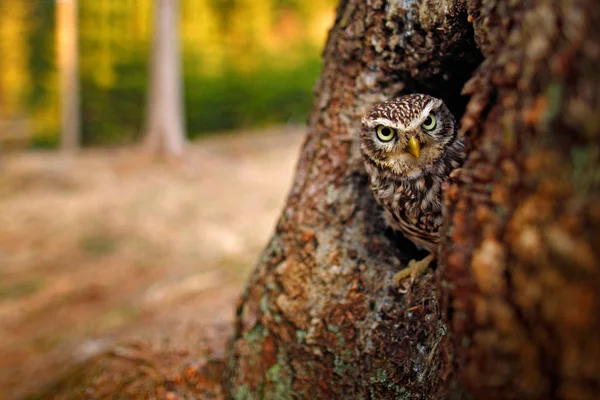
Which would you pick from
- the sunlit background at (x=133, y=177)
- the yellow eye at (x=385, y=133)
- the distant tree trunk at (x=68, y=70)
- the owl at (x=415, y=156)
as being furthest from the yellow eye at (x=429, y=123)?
the distant tree trunk at (x=68, y=70)

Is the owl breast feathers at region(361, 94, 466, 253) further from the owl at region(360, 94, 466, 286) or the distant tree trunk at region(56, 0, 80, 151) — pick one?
the distant tree trunk at region(56, 0, 80, 151)

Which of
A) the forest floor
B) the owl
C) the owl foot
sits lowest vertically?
the forest floor

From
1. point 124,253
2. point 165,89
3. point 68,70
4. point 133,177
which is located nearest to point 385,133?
point 124,253

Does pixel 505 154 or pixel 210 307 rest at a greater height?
pixel 505 154

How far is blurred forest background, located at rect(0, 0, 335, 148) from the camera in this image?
58.3 feet

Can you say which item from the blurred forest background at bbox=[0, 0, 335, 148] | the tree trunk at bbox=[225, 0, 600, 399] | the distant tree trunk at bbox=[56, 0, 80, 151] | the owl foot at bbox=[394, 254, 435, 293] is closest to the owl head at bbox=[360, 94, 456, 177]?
the tree trunk at bbox=[225, 0, 600, 399]

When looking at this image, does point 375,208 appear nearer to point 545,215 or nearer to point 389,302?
point 389,302

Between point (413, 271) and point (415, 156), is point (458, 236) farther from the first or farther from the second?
point (413, 271)

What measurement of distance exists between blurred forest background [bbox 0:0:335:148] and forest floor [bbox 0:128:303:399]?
18.5 feet

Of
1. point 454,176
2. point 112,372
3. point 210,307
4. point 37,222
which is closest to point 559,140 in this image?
point 454,176

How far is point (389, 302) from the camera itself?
7.59ft

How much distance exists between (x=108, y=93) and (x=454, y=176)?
18.4m

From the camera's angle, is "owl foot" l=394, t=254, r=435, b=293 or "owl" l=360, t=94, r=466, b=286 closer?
"owl" l=360, t=94, r=466, b=286

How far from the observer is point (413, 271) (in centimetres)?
231
